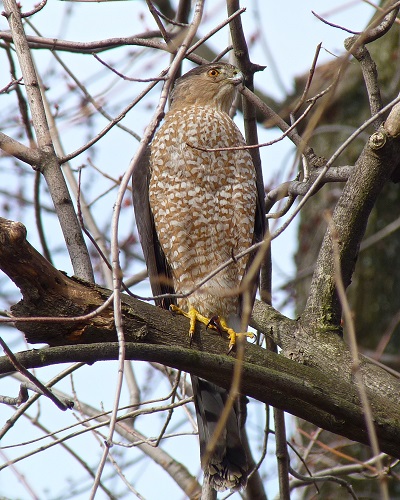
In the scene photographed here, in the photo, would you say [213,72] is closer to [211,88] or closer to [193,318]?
[211,88]

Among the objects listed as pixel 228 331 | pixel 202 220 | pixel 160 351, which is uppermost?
pixel 202 220

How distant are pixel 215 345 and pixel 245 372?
0.59m

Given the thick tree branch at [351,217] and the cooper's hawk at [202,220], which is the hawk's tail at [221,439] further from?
the thick tree branch at [351,217]

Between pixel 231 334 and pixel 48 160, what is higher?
pixel 48 160

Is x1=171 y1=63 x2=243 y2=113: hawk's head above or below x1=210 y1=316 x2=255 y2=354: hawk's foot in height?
above

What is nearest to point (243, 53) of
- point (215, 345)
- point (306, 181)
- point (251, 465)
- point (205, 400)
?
point (306, 181)

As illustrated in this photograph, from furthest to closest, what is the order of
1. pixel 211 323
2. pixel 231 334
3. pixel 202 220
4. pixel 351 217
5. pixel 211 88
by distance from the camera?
pixel 211 88
pixel 202 220
pixel 211 323
pixel 231 334
pixel 351 217

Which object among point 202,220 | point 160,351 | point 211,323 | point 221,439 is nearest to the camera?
point 160,351

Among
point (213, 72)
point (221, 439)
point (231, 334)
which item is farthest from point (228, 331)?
point (213, 72)

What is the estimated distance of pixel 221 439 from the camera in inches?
155

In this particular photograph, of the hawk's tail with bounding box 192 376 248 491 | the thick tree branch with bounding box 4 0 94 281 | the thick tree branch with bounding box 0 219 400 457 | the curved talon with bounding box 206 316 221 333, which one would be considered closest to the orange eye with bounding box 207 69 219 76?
the thick tree branch with bounding box 4 0 94 281

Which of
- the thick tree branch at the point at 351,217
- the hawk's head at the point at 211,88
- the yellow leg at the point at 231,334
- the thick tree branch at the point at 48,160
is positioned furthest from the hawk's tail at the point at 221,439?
the hawk's head at the point at 211,88

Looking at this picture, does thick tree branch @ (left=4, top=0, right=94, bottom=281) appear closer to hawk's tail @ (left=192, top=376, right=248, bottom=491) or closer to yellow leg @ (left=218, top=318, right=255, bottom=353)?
yellow leg @ (left=218, top=318, right=255, bottom=353)

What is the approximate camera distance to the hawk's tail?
3801 mm
